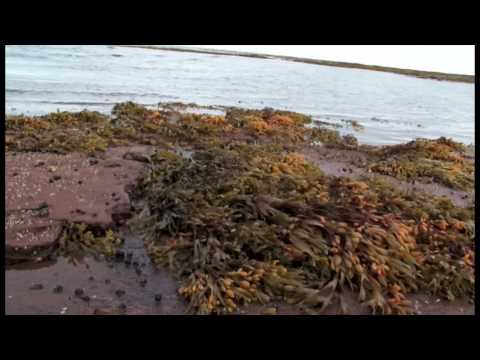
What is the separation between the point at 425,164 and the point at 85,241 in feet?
28.4

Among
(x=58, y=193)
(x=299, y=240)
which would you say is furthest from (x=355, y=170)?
(x=58, y=193)

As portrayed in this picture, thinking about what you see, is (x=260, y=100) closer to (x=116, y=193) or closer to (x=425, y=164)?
(x=425, y=164)

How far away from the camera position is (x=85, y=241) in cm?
629

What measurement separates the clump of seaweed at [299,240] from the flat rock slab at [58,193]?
1.75ft

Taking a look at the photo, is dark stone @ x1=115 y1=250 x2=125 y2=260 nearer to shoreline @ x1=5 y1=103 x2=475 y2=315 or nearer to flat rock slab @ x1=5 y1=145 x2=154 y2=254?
shoreline @ x1=5 y1=103 x2=475 y2=315

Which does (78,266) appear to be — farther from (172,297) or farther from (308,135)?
(308,135)

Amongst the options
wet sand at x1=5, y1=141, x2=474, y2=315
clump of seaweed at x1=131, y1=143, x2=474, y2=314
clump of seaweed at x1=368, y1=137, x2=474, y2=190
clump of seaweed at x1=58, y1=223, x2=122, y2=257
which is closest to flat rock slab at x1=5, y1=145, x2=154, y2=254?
wet sand at x1=5, y1=141, x2=474, y2=315

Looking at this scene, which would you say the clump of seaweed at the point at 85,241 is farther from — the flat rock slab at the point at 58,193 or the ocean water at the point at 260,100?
the ocean water at the point at 260,100

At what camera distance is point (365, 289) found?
5.55 meters

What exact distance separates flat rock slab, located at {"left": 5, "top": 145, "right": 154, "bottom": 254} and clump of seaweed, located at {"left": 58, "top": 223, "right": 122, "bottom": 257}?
143 millimetres

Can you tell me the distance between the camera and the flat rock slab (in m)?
6.29

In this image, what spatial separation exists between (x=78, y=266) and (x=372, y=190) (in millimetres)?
5376

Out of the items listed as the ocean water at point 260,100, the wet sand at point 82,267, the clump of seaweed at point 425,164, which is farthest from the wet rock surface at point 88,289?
the ocean water at point 260,100
